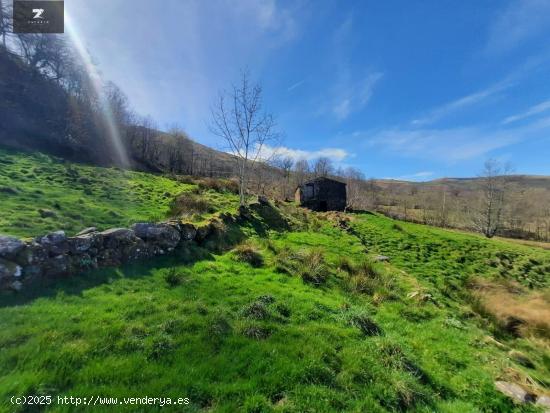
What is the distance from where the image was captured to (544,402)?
580 centimetres

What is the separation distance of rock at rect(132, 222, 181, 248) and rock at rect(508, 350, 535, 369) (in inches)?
438

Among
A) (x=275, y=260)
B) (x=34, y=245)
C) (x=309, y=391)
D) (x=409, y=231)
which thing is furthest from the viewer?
(x=409, y=231)

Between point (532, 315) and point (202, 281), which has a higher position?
point (202, 281)

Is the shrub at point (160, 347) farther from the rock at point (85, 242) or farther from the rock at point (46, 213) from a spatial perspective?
the rock at point (46, 213)

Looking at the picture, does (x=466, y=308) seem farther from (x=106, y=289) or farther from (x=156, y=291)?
(x=106, y=289)

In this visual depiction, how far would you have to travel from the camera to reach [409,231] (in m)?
28.1

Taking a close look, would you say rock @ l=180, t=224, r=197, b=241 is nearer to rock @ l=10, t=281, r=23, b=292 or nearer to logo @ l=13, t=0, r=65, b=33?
rock @ l=10, t=281, r=23, b=292

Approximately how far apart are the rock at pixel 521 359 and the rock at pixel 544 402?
2.01 metres

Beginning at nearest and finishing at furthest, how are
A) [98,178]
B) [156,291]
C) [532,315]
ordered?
1. [156,291]
2. [532,315]
3. [98,178]

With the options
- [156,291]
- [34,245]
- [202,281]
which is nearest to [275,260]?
[202,281]

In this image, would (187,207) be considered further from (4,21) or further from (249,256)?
(4,21)

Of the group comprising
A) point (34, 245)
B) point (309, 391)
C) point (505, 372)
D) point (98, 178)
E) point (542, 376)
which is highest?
point (98, 178)

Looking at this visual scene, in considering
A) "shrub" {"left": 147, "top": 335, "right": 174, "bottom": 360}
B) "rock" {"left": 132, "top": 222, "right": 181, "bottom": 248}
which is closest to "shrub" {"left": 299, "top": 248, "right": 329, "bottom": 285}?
"rock" {"left": 132, "top": 222, "right": 181, "bottom": 248}

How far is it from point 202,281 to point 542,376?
9.63 metres
